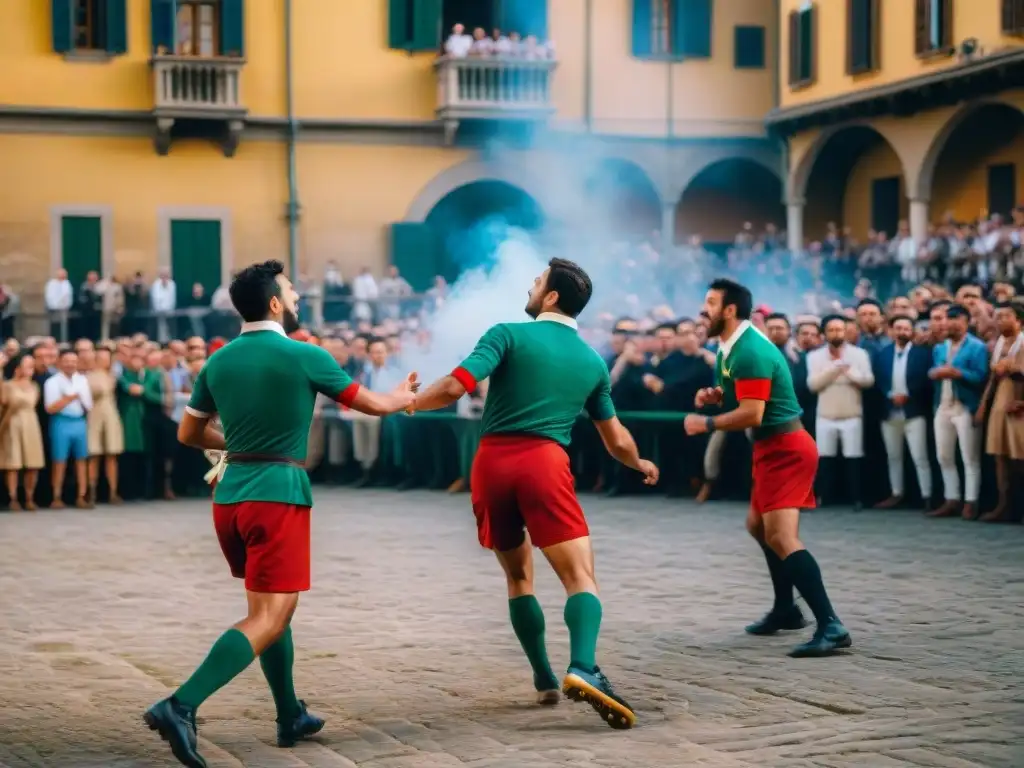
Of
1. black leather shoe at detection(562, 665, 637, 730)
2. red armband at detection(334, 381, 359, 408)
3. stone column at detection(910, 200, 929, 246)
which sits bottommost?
black leather shoe at detection(562, 665, 637, 730)

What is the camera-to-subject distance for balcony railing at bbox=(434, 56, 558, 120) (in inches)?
1286

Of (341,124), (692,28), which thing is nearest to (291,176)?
(341,124)

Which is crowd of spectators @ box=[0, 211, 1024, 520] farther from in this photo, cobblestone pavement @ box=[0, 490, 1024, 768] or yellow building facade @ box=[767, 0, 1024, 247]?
yellow building facade @ box=[767, 0, 1024, 247]

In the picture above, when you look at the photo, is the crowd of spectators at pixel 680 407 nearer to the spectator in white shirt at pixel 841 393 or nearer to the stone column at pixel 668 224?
the spectator in white shirt at pixel 841 393

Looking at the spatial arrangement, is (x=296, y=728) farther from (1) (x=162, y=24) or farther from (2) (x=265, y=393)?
(1) (x=162, y=24)

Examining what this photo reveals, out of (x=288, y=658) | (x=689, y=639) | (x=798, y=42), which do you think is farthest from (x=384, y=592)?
(x=798, y=42)

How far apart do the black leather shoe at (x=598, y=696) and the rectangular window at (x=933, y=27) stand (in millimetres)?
23675

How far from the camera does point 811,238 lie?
115ft

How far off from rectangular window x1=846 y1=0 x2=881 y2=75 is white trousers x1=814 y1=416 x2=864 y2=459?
15.8m

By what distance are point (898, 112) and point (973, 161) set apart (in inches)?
61.4

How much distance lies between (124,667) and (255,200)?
24249 millimetres

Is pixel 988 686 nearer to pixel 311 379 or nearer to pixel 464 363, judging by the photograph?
pixel 464 363

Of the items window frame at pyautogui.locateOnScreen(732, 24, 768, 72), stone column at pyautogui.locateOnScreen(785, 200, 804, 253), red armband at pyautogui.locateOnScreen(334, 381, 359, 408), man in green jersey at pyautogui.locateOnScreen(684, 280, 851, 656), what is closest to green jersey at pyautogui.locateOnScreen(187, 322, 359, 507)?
red armband at pyautogui.locateOnScreen(334, 381, 359, 408)

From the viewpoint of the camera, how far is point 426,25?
32969mm
